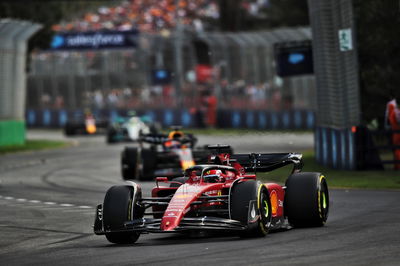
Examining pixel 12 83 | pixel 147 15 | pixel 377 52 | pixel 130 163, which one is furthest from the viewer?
pixel 147 15

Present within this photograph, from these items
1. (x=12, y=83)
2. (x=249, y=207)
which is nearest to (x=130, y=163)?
(x=249, y=207)

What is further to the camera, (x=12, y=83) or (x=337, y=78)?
(x=12, y=83)

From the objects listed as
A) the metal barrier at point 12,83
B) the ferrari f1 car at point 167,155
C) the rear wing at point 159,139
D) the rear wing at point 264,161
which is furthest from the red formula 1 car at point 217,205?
the metal barrier at point 12,83

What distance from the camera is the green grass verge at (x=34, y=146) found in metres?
39.8

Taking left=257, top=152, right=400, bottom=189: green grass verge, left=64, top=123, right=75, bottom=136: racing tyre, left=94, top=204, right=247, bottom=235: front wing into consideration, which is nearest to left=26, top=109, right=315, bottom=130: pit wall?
left=64, top=123, right=75, bottom=136: racing tyre

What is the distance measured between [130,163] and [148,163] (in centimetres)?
107

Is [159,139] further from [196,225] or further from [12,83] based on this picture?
[12,83]

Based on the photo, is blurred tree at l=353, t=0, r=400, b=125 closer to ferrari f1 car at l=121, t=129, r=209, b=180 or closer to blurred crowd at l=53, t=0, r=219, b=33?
ferrari f1 car at l=121, t=129, r=209, b=180

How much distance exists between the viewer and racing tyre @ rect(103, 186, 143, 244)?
41.4 feet

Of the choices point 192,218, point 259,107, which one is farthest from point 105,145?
point 192,218

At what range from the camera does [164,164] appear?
80.0 ft

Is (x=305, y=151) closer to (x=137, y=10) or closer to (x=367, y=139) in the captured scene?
(x=367, y=139)

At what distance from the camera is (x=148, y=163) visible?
79.7 ft

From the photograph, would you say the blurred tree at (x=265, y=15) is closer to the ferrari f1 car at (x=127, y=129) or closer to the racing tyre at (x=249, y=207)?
the ferrari f1 car at (x=127, y=129)
